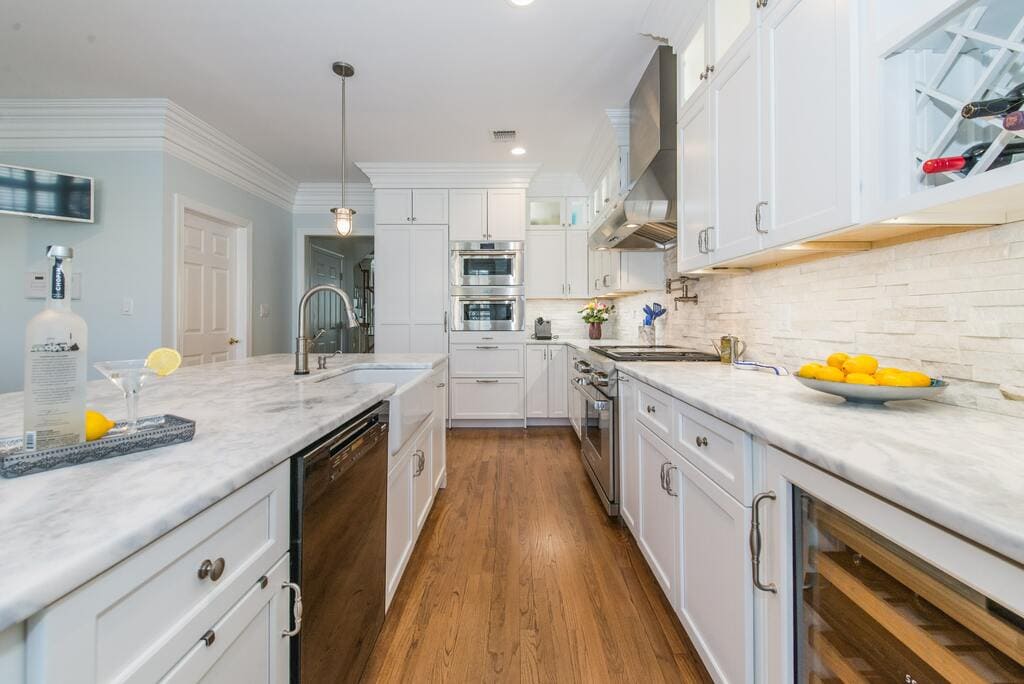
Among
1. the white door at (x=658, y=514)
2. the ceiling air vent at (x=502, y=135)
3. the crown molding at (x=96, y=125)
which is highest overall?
the ceiling air vent at (x=502, y=135)

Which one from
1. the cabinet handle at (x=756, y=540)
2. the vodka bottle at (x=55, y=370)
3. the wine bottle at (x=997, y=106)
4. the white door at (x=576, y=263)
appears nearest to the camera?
the vodka bottle at (x=55, y=370)

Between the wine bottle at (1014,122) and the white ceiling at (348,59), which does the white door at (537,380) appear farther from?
the wine bottle at (1014,122)

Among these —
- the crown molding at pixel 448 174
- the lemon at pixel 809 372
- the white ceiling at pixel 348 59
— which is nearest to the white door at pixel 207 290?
the white ceiling at pixel 348 59

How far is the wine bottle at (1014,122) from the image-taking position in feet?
2.23

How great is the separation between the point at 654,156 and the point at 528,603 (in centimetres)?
224

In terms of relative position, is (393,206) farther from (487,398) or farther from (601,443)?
(601,443)

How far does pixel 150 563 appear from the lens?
51cm

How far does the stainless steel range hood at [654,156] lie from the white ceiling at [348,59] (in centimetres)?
29

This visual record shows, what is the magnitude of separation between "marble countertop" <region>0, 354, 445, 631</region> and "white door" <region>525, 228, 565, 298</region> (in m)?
3.49

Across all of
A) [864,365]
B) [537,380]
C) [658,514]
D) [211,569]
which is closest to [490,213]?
[537,380]

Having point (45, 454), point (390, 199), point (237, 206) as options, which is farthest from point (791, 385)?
point (237, 206)

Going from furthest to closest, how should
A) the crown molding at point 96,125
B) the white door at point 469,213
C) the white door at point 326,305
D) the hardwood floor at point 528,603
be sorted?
the white door at point 326,305 < the white door at point 469,213 < the crown molding at point 96,125 < the hardwood floor at point 528,603

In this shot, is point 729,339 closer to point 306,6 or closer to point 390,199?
point 306,6

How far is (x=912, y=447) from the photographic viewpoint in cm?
74
